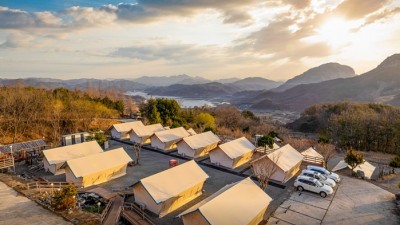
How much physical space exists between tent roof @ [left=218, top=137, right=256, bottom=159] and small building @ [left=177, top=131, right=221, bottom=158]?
4.24 m

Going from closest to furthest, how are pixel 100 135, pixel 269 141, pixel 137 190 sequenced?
pixel 137 190 < pixel 269 141 < pixel 100 135

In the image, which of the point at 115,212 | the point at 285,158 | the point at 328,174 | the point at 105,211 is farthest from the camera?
the point at 285,158

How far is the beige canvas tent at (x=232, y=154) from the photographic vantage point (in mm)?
29125

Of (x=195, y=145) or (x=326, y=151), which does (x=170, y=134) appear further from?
(x=326, y=151)

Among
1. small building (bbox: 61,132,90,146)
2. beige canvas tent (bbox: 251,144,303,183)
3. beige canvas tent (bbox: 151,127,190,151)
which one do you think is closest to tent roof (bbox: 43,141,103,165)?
small building (bbox: 61,132,90,146)

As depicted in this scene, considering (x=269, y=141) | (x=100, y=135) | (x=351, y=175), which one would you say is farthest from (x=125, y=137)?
(x=351, y=175)

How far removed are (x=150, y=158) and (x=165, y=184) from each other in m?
13.7

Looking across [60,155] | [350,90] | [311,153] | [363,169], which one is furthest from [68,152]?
[350,90]

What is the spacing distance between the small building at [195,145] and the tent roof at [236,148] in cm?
424

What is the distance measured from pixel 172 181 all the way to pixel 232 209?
5.89 metres

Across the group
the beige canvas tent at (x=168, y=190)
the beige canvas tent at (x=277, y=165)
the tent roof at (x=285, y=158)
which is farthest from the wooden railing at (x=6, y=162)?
the tent roof at (x=285, y=158)

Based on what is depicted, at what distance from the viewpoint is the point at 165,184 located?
19.6 meters

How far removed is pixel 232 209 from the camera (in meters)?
16.0

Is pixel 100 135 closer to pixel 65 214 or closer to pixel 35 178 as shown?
pixel 35 178
